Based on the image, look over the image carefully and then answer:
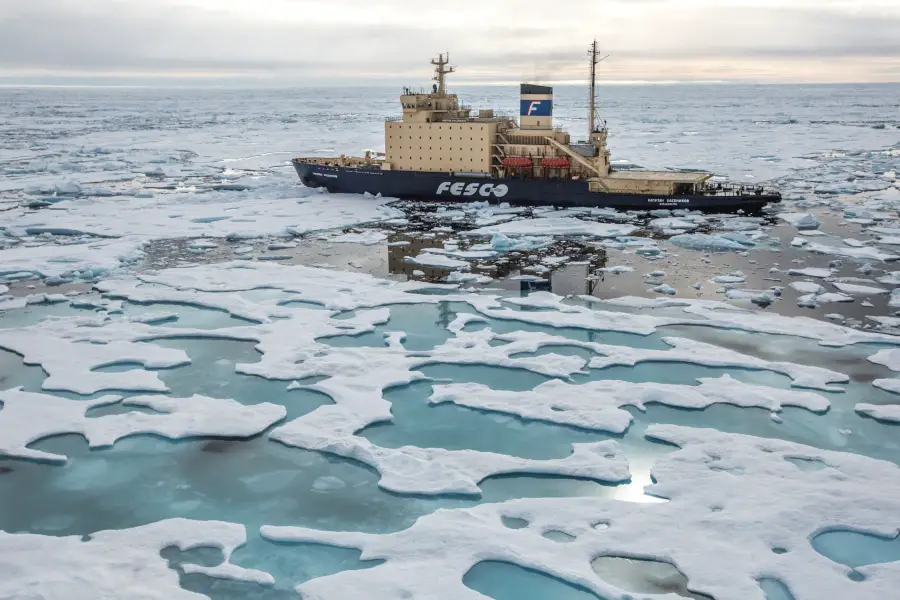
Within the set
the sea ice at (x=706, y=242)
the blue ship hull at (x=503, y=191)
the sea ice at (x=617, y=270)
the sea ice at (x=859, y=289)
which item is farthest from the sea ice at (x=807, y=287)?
the blue ship hull at (x=503, y=191)

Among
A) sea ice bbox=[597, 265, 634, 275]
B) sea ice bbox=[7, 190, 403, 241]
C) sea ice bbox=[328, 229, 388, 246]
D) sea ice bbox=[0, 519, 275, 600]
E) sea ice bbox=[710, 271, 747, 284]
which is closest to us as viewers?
sea ice bbox=[0, 519, 275, 600]

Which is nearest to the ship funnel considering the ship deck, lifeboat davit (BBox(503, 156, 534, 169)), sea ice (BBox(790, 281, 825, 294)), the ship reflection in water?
lifeboat davit (BBox(503, 156, 534, 169))

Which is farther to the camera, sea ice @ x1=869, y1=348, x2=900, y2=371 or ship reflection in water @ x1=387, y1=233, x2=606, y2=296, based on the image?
ship reflection in water @ x1=387, y1=233, x2=606, y2=296

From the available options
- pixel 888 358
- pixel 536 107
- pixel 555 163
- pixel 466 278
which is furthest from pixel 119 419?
pixel 536 107

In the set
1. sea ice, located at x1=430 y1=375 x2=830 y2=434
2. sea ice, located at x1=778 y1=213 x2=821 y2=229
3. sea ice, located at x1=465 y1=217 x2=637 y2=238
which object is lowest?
sea ice, located at x1=430 y1=375 x2=830 y2=434

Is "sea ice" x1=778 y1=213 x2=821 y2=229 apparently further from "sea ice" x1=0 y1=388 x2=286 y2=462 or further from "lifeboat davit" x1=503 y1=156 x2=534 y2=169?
"sea ice" x1=0 y1=388 x2=286 y2=462

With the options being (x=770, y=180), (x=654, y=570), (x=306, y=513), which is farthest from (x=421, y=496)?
(x=770, y=180)

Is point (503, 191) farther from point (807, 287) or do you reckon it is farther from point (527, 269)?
point (807, 287)

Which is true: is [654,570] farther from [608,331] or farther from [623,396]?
[608,331]
